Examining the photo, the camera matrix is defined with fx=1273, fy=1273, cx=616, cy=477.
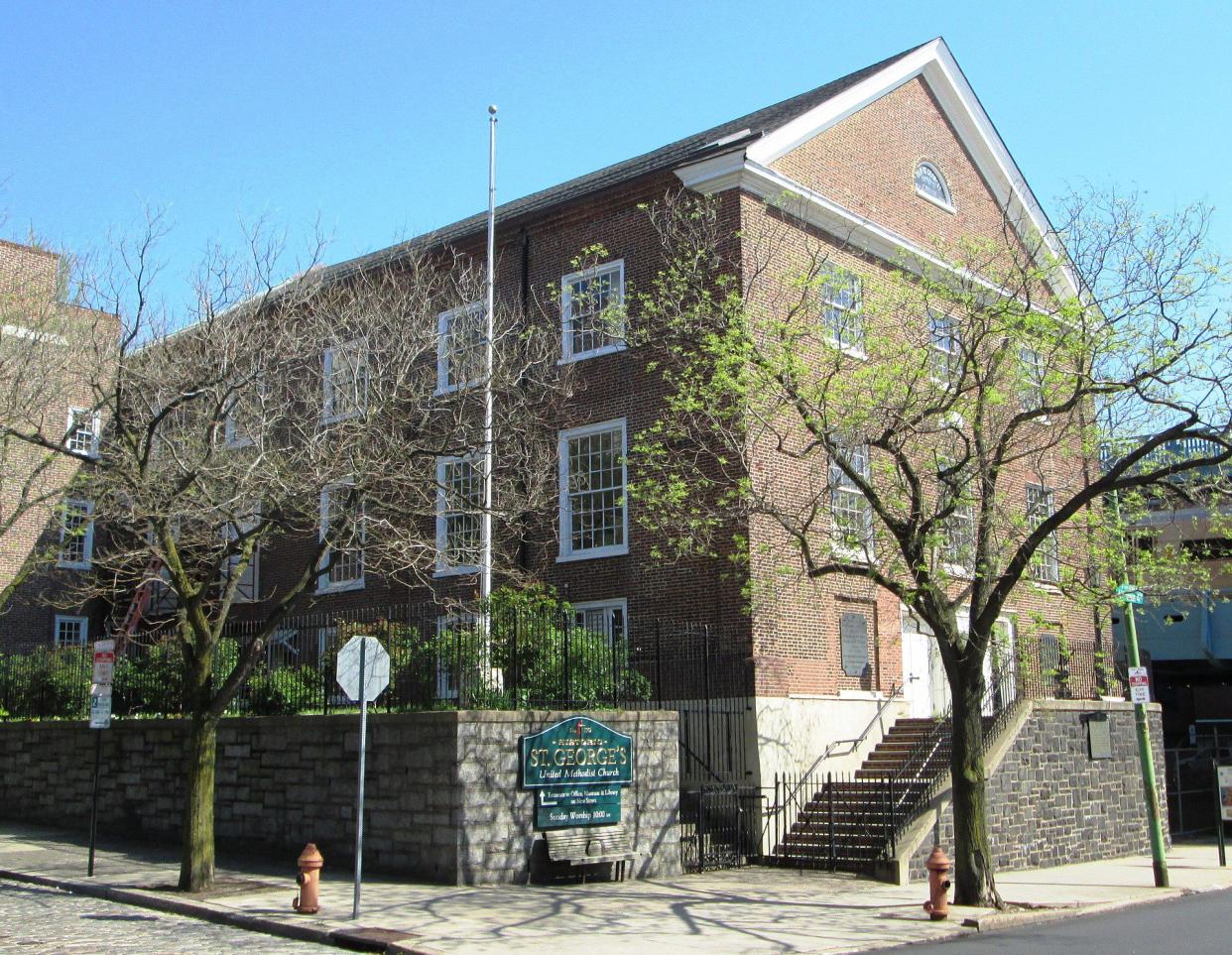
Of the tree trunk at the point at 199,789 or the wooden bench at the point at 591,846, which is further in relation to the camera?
the wooden bench at the point at 591,846

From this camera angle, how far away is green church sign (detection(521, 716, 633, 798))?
1570cm

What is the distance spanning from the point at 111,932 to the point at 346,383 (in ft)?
24.9

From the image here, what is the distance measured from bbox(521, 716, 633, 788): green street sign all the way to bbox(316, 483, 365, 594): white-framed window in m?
3.28

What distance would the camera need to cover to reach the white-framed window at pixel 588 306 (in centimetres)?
2266

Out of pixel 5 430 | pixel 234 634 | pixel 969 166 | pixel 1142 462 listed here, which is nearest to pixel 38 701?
pixel 234 634

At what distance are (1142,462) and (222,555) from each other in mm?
12249

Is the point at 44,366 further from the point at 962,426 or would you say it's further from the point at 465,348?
the point at 962,426

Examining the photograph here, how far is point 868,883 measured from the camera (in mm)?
17016

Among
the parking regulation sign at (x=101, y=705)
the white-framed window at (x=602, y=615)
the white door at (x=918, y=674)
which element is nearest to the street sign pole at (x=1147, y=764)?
the white door at (x=918, y=674)

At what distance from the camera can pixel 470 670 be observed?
16.4 meters

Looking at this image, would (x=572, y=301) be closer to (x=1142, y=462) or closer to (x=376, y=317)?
(x=376, y=317)

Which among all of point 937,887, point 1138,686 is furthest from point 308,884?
point 1138,686

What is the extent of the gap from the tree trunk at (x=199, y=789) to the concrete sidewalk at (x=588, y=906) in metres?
0.33

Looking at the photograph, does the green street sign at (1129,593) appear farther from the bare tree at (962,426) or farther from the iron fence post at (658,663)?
the iron fence post at (658,663)
